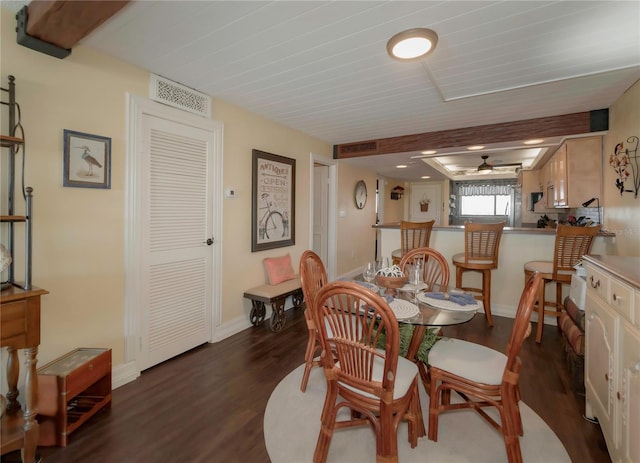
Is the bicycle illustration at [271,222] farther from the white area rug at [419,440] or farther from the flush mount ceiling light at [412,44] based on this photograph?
the flush mount ceiling light at [412,44]

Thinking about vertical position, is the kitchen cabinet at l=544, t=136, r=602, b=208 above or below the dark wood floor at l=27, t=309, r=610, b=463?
above

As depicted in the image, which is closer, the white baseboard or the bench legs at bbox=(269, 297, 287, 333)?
the white baseboard

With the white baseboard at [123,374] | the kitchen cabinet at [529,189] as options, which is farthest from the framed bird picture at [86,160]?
the kitchen cabinet at [529,189]

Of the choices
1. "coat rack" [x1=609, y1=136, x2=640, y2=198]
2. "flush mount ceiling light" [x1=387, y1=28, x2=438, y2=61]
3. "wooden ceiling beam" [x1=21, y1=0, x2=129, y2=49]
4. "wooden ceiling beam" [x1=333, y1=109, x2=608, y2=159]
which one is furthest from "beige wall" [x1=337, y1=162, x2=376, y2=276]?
"wooden ceiling beam" [x1=21, y1=0, x2=129, y2=49]

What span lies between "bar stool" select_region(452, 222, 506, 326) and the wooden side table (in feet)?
11.1

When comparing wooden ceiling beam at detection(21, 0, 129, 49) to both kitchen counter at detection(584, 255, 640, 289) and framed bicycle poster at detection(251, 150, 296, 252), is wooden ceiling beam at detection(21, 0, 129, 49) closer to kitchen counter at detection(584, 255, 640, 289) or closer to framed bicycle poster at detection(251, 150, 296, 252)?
framed bicycle poster at detection(251, 150, 296, 252)

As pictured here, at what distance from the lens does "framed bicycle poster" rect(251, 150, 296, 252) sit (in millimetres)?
3385

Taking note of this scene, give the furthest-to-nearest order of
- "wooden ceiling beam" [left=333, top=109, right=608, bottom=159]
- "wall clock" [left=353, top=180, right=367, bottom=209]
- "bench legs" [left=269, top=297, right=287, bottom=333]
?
"wall clock" [left=353, top=180, right=367, bottom=209] → "bench legs" [left=269, top=297, right=287, bottom=333] → "wooden ceiling beam" [left=333, top=109, right=608, bottom=159]

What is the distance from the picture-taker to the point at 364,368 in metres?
1.40

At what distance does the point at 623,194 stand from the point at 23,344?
432 centimetres

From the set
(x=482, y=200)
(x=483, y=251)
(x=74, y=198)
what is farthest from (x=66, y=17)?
(x=482, y=200)

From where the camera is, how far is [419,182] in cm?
877

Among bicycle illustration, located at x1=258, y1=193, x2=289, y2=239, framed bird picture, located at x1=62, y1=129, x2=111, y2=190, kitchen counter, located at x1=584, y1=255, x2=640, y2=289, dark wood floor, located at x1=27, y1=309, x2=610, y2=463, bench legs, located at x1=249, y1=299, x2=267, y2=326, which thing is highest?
framed bird picture, located at x1=62, y1=129, x2=111, y2=190

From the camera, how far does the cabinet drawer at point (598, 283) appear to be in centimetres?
155
